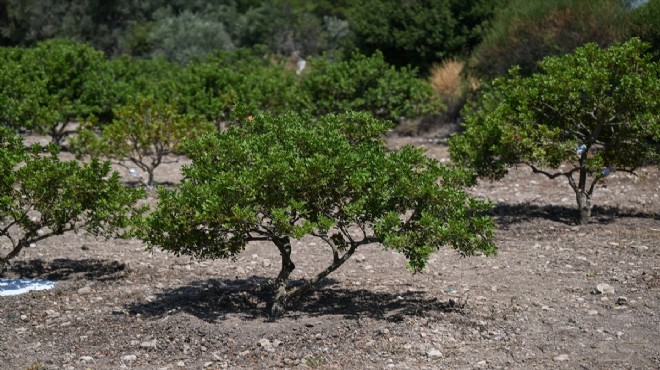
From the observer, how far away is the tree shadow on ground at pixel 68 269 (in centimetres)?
849

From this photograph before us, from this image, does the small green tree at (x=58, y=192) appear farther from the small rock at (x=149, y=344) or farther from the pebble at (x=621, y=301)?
the pebble at (x=621, y=301)

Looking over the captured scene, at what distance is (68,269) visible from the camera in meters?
8.78

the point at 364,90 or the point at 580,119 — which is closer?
the point at 580,119

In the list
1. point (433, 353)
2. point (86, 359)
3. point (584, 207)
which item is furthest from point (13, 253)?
point (584, 207)

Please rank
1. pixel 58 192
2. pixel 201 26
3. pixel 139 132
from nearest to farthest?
pixel 58 192
pixel 139 132
pixel 201 26

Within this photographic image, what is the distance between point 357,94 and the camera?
1684 cm

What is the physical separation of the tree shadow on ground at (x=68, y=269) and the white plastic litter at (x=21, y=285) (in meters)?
0.23

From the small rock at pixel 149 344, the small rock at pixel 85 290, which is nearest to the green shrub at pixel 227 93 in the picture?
the small rock at pixel 85 290

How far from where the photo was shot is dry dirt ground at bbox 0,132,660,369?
622 cm

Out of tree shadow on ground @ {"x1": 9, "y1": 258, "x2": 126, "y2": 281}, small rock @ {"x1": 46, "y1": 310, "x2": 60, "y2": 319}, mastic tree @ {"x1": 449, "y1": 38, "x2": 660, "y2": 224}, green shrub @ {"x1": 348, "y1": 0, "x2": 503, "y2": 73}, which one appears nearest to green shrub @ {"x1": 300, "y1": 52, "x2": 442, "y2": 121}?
mastic tree @ {"x1": 449, "y1": 38, "x2": 660, "y2": 224}

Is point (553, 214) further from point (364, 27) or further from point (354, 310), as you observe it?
point (364, 27)

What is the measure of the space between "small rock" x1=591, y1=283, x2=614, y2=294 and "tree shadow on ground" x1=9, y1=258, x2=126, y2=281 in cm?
420

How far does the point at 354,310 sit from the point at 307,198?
3.50 ft

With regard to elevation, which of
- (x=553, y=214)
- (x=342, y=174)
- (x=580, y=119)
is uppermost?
(x=580, y=119)
